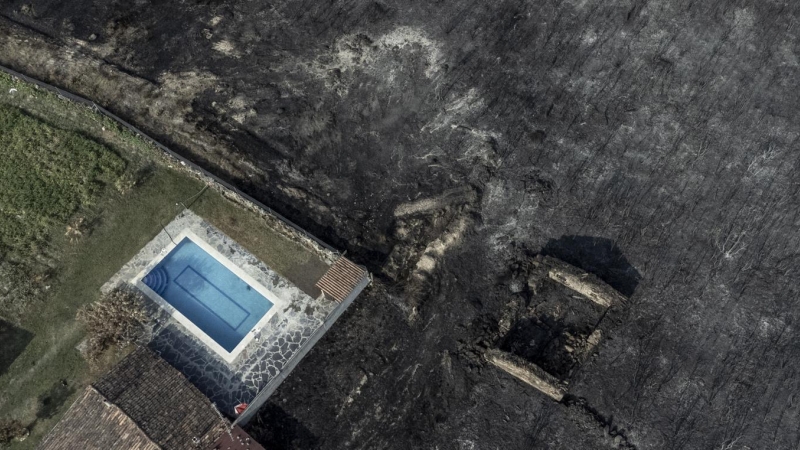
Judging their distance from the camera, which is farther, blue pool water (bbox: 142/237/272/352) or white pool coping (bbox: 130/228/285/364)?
blue pool water (bbox: 142/237/272/352)

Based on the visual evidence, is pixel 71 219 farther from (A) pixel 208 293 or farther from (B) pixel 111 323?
(A) pixel 208 293

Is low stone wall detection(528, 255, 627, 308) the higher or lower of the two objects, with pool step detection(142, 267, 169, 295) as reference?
higher

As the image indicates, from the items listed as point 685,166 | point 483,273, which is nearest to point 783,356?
point 685,166

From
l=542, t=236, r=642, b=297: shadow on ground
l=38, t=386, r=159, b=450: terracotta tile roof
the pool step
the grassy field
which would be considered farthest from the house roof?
l=542, t=236, r=642, b=297: shadow on ground

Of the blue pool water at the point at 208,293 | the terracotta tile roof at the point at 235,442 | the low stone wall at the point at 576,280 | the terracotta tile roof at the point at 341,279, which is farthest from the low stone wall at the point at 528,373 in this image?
the blue pool water at the point at 208,293

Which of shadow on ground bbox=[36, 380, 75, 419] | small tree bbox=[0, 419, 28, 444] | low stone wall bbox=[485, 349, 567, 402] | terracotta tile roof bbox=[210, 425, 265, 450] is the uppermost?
low stone wall bbox=[485, 349, 567, 402]

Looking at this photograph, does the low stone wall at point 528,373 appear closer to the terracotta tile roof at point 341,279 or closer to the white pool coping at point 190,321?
the terracotta tile roof at point 341,279

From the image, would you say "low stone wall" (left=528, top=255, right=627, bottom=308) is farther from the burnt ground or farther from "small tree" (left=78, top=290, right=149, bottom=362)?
"small tree" (left=78, top=290, right=149, bottom=362)

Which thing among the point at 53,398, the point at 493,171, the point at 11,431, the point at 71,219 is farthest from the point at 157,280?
the point at 493,171
